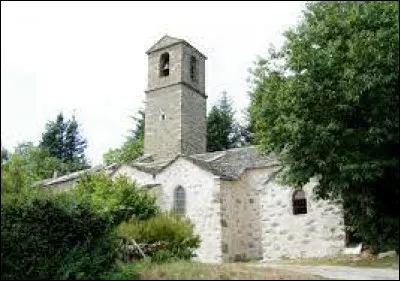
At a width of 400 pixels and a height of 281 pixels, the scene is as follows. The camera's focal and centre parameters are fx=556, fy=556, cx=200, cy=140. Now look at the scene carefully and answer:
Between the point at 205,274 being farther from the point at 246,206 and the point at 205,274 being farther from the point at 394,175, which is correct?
the point at 246,206

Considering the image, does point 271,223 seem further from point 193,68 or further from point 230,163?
point 193,68

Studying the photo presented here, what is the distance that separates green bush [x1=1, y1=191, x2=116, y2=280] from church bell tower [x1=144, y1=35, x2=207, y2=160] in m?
23.1

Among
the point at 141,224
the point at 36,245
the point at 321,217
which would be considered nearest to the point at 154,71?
the point at 321,217

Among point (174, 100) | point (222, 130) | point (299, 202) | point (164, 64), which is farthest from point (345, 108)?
point (222, 130)

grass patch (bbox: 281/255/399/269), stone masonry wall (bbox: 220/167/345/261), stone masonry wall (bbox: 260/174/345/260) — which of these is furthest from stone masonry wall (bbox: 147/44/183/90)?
grass patch (bbox: 281/255/399/269)

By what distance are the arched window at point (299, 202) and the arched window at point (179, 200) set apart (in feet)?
19.7

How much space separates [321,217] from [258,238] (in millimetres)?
4164

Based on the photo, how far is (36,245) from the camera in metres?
13.2

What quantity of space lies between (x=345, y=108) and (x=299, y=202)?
9077 millimetres

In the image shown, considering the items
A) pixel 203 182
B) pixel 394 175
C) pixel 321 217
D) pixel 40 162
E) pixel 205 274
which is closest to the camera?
pixel 205 274

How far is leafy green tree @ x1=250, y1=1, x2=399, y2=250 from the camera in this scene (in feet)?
62.7

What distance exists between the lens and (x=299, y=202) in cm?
2741

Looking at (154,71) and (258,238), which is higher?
(154,71)

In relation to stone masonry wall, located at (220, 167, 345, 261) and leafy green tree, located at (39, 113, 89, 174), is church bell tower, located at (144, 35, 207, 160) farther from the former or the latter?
leafy green tree, located at (39, 113, 89, 174)
